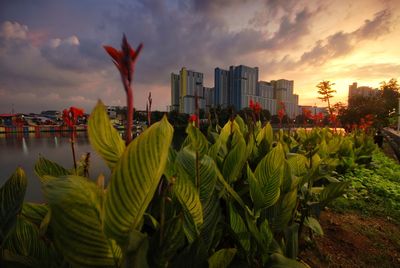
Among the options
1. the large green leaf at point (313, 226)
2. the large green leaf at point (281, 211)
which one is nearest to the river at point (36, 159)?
the large green leaf at point (281, 211)

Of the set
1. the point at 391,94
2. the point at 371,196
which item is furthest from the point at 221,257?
the point at 391,94

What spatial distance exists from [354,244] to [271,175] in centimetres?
121

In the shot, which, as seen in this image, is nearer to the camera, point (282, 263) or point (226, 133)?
point (282, 263)

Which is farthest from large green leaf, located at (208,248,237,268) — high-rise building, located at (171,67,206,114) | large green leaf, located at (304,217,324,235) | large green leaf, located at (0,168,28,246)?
large green leaf, located at (304,217,324,235)

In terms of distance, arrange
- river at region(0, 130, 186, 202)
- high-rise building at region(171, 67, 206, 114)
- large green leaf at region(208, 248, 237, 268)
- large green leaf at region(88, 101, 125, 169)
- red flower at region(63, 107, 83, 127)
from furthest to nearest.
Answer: river at region(0, 130, 186, 202)
high-rise building at region(171, 67, 206, 114)
red flower at region(63, 107, 83, 127)
large green leaf at region(208, 248, 237, 268)
large green leaf at region(88, 101, 125, 169)

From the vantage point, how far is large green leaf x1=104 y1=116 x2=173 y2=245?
439 mm

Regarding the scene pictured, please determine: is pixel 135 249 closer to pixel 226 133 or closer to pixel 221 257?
pixel 221 257

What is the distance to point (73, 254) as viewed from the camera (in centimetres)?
46

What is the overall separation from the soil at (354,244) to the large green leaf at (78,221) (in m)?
1.32

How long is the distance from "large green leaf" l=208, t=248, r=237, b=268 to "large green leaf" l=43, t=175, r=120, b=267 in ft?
0.97

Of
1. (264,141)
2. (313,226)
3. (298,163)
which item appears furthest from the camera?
(264,141)

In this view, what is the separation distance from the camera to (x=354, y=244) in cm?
167

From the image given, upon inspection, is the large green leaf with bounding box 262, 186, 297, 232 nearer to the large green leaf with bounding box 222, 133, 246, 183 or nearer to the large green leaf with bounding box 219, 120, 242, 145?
the large green leaf with bounding box 222, 133, 246, 183

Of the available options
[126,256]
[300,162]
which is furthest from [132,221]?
[300,162]
